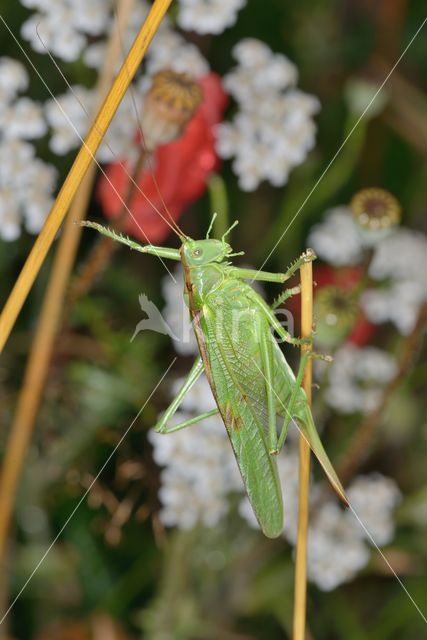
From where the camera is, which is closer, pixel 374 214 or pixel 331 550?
pixel 374 214

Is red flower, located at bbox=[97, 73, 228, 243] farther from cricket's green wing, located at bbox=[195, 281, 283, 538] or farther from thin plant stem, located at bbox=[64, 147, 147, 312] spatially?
→ cricket's green wing, located at bbox=[195, 281, 283, 538]

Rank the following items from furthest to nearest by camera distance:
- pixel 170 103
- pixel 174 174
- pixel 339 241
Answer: pixel 339 241 → pixel 174 174 → pixel 170 103

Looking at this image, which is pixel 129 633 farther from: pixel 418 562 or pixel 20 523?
pixel 418 562

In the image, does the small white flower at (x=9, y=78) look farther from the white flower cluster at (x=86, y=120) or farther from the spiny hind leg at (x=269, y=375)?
the spiny hind leg at (x=269, y=375)

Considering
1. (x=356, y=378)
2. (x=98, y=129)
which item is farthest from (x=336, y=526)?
(x=98, y=129)

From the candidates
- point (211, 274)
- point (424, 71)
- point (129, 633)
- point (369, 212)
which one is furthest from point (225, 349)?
point (424, 71)

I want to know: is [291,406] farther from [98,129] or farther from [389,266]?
[389,266]
